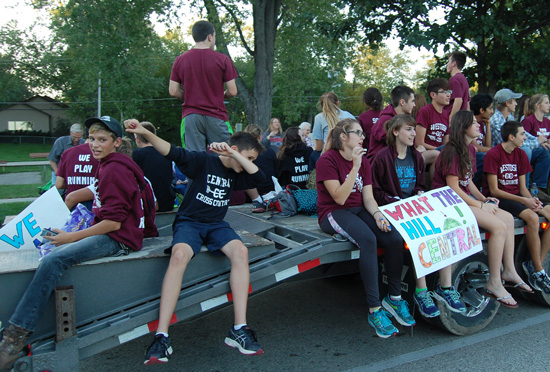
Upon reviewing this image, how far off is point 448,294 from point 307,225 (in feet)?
4.72

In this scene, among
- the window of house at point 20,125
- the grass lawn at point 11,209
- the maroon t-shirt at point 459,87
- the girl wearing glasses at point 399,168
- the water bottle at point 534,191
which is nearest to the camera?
the girl wearing glasses at point 399,168

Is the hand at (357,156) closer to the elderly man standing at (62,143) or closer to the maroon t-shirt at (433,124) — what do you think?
the maroon t-shirt at (433,124)

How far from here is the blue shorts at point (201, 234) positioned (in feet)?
11.9

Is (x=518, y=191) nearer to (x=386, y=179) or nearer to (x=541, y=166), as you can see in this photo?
(x=541, y=166)

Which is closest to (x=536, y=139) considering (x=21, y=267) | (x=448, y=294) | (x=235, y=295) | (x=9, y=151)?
(x=448, y=294)

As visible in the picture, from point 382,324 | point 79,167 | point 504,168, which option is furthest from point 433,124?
point 79,167

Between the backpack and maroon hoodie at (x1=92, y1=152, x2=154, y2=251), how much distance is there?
6.30 ft

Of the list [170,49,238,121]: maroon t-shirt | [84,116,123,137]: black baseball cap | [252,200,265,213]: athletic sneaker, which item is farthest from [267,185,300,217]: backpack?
[84,116,123,137]: black baseball cap

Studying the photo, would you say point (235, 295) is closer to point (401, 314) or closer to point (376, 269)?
point (376, 269)

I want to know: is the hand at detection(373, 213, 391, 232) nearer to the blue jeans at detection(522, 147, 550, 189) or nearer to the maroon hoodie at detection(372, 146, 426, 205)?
the maroon hoodie at detection(372, 146, 426, 205)

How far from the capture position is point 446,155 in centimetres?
501

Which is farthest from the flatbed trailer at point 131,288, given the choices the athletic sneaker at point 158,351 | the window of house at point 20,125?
the window of house at point 20,125

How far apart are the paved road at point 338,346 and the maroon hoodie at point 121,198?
1200 millimetres

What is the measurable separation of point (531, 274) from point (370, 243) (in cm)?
235
